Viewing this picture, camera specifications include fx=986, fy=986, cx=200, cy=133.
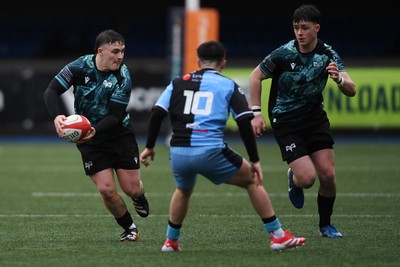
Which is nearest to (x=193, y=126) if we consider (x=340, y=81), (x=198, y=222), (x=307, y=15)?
(x=340, y=81)

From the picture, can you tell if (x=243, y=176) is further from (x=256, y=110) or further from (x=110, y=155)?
(x=110, y=155)

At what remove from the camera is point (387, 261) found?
25.4 feet

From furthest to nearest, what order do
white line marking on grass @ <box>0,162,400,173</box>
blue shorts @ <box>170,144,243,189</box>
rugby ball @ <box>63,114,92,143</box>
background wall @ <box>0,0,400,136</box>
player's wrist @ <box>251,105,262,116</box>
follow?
background wall @ <box>0,0,400,136</box>
white line marking on grass @ <box>0,162,400,173</box>
player's wrist @ <box>251,105,262,116</box>
rugby ball @ <box>63,114,92,143</box>
blue shorts @ <box>170,144,243,189</box>

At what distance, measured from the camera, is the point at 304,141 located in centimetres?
948

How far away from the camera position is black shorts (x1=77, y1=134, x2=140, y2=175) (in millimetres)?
9219

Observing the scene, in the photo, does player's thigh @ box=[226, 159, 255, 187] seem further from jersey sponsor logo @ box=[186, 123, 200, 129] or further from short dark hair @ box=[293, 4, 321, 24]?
short dark hair @ box=[293, 4, 321, 24]

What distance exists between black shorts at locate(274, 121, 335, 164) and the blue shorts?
1.42 meters

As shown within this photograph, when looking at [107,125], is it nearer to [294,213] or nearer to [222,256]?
[222,256]

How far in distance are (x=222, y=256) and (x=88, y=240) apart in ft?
5.58

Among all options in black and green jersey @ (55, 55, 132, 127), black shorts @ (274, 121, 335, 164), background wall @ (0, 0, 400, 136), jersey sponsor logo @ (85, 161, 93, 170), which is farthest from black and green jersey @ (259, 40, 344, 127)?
background wall @ (0, 0, 400, 136)

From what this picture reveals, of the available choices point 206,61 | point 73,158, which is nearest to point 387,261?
point 206,61

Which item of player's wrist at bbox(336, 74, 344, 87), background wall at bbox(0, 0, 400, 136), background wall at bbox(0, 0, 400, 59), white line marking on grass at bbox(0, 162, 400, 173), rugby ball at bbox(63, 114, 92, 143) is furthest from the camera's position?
background wall at bbox(0, 0, 400, 59)

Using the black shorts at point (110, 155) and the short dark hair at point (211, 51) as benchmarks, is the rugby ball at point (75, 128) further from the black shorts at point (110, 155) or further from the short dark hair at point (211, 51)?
the short dark hair at point (211, 51)

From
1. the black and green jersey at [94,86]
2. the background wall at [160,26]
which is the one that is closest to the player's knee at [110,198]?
the black and green jersey at [94,86]
